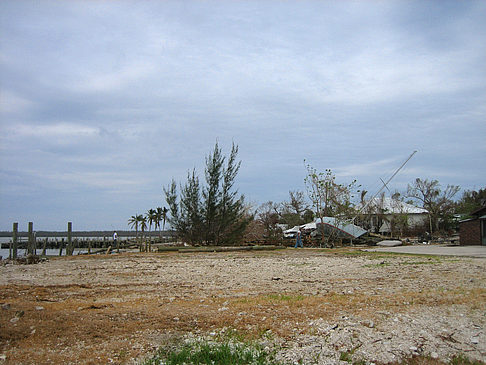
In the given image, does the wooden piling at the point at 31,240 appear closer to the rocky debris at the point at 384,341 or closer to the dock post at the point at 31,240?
the dock post at the point at 31,240

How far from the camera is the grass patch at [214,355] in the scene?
14.8 ft

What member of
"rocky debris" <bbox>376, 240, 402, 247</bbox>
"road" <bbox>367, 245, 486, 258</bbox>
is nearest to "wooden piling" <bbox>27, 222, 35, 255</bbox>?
"road" <bbox>367, 245, 486, 258</bbox>

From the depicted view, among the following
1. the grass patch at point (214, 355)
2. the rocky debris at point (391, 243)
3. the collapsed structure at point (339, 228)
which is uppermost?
the collapsed structure at point (339, 228)

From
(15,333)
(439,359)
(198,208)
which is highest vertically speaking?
(198,208)

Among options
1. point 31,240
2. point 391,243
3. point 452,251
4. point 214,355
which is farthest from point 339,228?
point 214,355

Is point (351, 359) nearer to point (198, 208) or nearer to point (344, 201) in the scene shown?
point (198, 208)

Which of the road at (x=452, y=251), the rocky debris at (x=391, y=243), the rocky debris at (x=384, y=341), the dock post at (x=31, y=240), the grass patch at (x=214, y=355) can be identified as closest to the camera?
Answer: the grass patch at (x=214, y=355)

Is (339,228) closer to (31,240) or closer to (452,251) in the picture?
(452,251)

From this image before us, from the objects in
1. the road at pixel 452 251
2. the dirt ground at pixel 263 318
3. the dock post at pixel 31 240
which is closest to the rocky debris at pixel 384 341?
the dirt ground at pixel 263 318

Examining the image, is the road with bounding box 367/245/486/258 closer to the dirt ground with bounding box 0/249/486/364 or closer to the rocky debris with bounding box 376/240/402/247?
the rocky debris with bounding box 376/240/402/247

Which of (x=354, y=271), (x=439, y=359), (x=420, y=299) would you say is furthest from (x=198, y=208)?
(x=439, y=359)

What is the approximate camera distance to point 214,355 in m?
4.66

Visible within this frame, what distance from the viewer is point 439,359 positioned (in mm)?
4605

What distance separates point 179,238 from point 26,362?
959 inches
